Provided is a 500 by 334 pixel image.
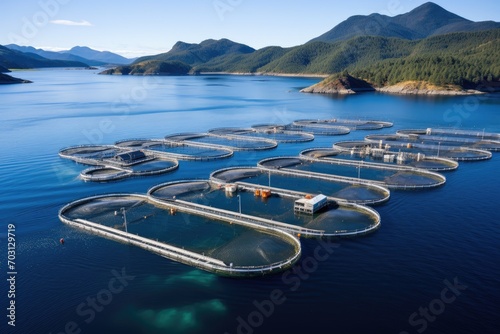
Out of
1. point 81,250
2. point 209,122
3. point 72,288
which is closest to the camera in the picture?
point 72,288

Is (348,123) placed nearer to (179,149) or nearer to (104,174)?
(179,149)

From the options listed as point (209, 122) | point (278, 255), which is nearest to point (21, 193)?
point (278, 255)

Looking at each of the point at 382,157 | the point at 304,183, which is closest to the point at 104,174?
the point at 304,183

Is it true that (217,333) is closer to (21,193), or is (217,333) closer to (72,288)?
(72,288)

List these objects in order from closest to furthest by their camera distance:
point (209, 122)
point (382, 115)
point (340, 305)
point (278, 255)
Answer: point (340, 305) < point (278, 255) < point (209, 122) < point (382, 115)

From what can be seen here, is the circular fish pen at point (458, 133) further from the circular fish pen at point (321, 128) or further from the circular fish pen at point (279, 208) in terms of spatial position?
the circular fish pen at point (279, 208)

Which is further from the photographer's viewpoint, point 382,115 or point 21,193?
point 382,115

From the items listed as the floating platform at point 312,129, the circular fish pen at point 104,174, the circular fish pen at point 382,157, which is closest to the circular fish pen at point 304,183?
the circular fish pen at point 382,157
